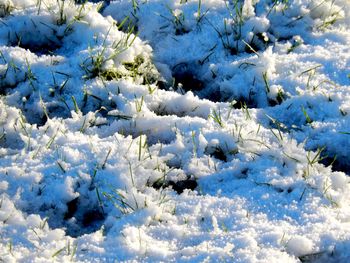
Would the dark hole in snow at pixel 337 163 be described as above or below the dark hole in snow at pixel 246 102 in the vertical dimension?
below

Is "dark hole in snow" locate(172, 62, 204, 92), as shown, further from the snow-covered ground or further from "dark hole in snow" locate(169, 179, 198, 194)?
"dark hole in snow" locate(169, 179, 198, 194)

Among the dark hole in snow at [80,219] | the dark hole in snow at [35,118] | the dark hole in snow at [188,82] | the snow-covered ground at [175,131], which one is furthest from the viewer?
the dark hole in snow at [188,82]

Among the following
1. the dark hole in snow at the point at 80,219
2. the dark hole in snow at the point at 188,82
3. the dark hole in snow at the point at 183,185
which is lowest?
the dark hole in snow at the point at 80,219

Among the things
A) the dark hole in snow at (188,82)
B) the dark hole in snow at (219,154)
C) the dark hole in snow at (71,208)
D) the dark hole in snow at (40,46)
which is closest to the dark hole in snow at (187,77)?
the dark hole in snow at (188,82)

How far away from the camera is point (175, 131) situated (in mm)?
2936

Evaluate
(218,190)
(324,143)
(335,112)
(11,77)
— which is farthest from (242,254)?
(11,77)

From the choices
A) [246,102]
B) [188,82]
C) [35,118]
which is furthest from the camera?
[188,82]

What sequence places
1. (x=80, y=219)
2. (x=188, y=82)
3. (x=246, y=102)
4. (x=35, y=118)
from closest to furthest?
(x=80, y=219) → (x=35, y=118) → (x=246, y=102) → (x=188, y=82)

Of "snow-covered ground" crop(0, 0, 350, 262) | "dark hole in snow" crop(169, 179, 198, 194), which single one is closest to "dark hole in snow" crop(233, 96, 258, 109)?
"snow-covered ground" crop(0, 0, 350, 262)

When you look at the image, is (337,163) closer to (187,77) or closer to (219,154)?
(219,154)

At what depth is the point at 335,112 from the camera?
9.83 ft

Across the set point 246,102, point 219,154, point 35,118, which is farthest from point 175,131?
point 35,118

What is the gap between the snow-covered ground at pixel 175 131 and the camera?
2383 millimetres

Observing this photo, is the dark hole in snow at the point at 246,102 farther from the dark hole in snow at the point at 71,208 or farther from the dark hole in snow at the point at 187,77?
the dark hole in snow at the point at 71,208
